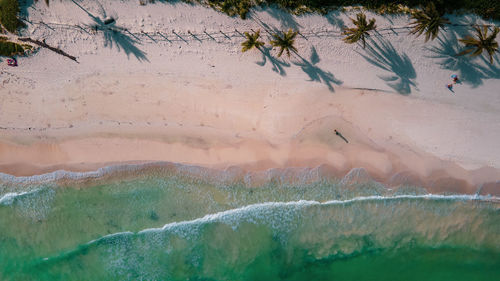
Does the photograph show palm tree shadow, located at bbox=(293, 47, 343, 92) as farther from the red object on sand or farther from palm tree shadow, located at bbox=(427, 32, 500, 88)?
the red object on sand

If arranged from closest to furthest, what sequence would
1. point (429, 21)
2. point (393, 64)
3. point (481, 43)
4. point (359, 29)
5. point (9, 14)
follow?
point (429, 21) → point (481, 43) → point (359, 29) → point (9, 14) → point (393, 64)

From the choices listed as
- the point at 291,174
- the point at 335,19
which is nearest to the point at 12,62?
the point at 291,174

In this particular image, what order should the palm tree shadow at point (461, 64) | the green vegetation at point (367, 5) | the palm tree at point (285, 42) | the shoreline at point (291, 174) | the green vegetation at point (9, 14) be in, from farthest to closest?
the shoreline at point (291, 174)
the palm tree shadow at point (461, 64)
the green vegetation at point (9, 14)
the green vegetation at point (367, 5)
the palm tree at point (285, 42)

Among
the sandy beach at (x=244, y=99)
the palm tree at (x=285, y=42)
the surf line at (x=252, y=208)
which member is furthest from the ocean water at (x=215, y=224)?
the palm tree at (x=285, y=42)

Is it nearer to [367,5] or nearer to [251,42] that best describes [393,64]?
[367,5]

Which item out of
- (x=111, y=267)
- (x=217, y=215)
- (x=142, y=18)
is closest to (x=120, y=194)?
(x=111, y=267)

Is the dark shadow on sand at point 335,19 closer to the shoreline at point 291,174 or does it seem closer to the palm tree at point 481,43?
the palm tree at point 481,43
